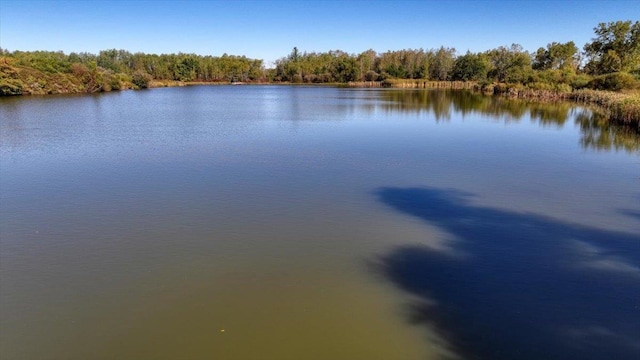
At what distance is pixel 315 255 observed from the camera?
6.83m

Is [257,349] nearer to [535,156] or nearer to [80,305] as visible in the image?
[80,305]

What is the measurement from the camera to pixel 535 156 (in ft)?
49.6

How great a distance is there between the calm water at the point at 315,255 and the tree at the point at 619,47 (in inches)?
1868

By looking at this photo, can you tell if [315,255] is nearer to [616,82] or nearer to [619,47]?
[616,82]

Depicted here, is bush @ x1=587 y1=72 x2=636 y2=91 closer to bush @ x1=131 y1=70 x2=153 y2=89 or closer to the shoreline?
the shoreline

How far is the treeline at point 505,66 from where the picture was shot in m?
48.7

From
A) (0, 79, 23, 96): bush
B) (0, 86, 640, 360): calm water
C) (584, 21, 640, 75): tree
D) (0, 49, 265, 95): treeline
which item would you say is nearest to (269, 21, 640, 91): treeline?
(584, 21, 640, 75): tree

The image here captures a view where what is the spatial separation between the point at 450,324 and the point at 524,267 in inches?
89.3

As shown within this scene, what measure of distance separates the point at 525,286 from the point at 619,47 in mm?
62030

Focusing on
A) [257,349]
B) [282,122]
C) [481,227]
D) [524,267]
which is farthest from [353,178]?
[282,122]

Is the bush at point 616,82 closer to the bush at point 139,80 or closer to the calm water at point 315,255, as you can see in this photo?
the calm water at point 315,255

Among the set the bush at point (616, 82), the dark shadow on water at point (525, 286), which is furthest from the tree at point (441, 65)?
the dark shadow on water at point (525, 286)

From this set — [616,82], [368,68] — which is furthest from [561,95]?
[368,68]

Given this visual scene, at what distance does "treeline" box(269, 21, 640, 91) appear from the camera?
4872cm
